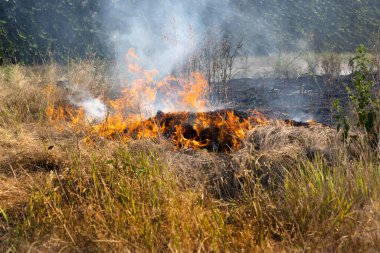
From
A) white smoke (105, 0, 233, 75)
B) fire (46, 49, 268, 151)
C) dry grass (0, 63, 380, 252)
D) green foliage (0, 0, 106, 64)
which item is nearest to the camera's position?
dry grass (0, 63, 380, 252)

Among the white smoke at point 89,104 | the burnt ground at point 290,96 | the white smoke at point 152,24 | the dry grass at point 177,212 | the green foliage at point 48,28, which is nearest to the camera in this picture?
the dry grass at point 177,212

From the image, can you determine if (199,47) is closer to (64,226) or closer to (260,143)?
(260,143)

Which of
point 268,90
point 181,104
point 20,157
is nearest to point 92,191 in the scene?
point 20,157

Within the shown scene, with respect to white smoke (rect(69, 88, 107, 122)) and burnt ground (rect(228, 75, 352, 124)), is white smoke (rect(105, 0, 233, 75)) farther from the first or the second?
white smoke (rect(69, 88, 107, 122))

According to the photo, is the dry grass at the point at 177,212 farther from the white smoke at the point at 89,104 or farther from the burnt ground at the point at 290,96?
the burnt ground at the point at 290,96

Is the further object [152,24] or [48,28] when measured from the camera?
[152,24]

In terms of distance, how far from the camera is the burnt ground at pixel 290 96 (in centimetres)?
828

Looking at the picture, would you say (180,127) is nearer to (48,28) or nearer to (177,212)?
(177,212)

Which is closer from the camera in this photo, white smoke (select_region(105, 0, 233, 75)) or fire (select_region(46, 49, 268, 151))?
fire (select_region(46, 49, 268, 151))

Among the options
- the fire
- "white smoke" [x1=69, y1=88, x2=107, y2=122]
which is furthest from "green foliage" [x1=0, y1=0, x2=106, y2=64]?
the fire

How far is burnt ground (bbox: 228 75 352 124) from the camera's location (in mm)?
8281

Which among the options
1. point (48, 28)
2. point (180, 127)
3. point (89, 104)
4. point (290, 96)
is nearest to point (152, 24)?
point (48, 28)

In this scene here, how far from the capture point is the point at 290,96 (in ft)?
32.7

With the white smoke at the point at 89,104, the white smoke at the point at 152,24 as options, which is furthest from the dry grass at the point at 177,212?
the white smoke at the point at 152,24
